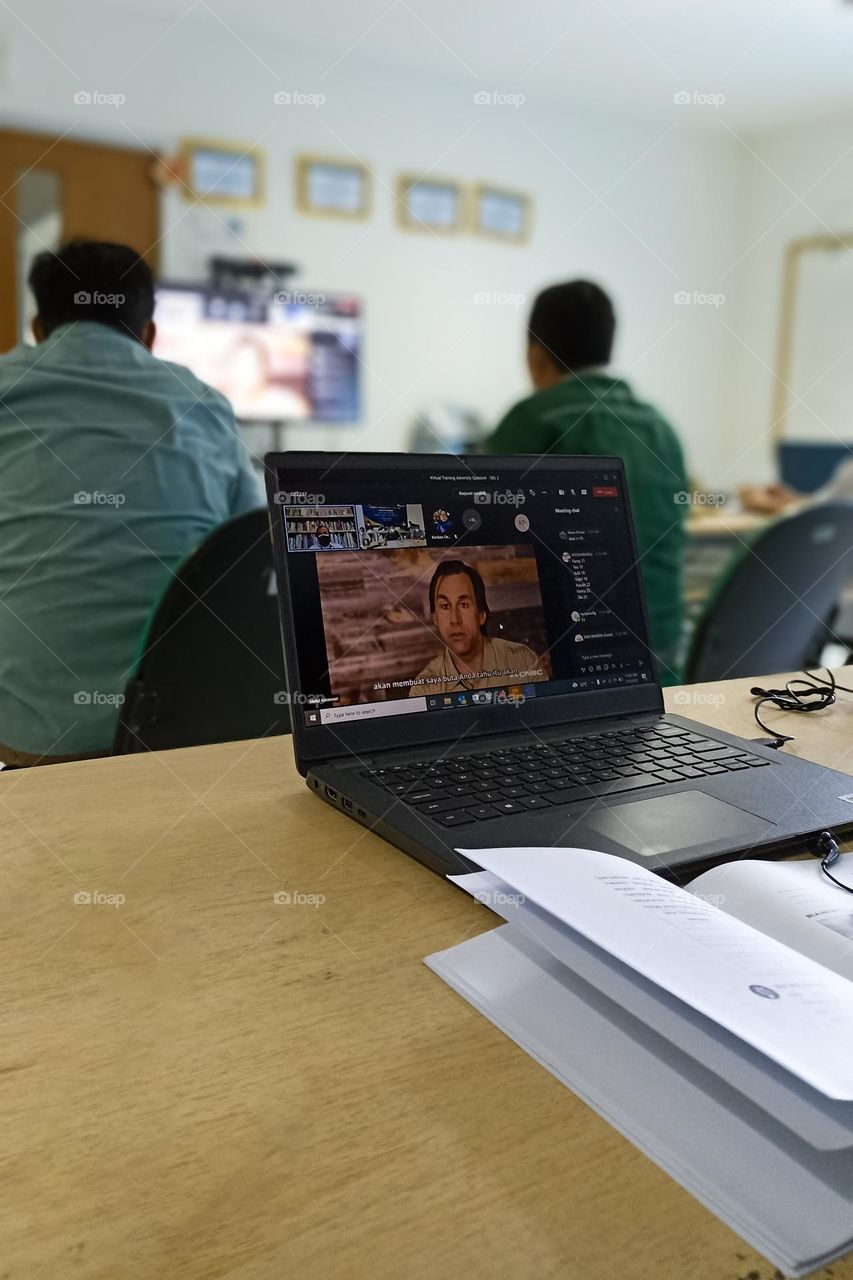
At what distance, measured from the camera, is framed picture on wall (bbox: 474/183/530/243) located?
16.3 feet

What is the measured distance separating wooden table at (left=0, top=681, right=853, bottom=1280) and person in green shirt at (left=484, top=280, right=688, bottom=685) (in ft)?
4.57

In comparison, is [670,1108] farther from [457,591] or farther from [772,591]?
[772,591]

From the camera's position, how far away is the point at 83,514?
4.97 ft

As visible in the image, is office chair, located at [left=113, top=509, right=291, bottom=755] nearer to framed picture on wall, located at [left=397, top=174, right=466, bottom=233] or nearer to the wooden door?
the wooden door

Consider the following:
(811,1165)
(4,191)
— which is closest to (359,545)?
(811,1165)

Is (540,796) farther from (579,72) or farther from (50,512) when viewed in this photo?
(579,72)

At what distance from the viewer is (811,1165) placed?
0.35 meters

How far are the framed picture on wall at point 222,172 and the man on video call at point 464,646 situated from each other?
158 inches

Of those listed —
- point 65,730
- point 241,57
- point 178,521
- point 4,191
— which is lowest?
point 65,730

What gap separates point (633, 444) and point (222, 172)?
3110mm

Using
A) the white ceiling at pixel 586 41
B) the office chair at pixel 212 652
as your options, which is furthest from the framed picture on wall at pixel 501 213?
the office chair at pixel 212 652

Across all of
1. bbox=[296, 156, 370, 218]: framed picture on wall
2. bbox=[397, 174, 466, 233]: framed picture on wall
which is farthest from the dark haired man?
bbox=[397, 174, 466, 233]: framed picture on wall

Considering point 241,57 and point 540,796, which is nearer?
point 540,796

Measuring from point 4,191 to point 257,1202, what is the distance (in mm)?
4383
